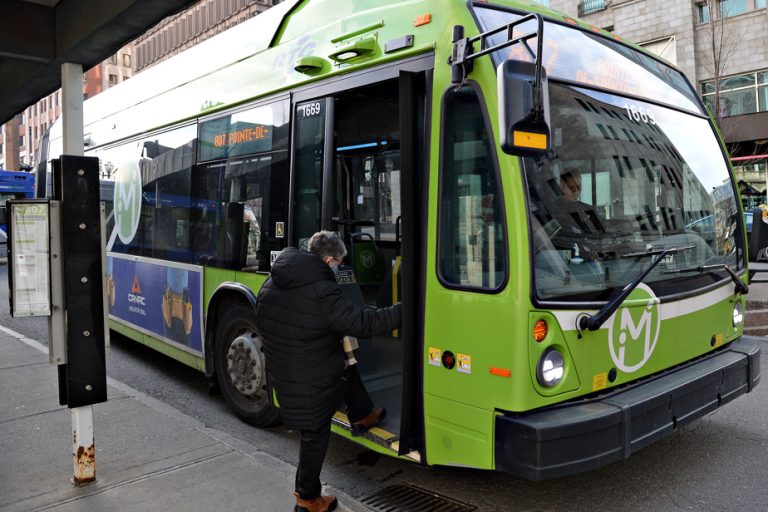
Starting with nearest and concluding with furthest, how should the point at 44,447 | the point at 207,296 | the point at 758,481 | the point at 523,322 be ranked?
the point at 523,322 < the point at 758,481 < the point at 44,447 < the point at 207,296

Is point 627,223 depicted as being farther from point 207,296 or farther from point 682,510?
point 207,296

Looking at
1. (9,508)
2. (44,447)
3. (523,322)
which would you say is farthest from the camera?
(44,447)

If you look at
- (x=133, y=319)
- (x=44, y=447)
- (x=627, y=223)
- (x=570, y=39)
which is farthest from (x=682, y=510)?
(x=133, y=319)

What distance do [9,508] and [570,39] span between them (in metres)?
4.17

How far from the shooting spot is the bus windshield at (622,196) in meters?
3.22

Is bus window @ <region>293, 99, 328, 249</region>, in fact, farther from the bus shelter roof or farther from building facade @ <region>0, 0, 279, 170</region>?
building facade @ <region>0, 0, 279, 170</region>

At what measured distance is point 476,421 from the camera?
320 cm

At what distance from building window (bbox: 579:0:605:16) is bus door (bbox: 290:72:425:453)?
23.8m

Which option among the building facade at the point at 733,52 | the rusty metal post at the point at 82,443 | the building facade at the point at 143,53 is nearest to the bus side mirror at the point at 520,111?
the rusty metal post at the point at 82,443

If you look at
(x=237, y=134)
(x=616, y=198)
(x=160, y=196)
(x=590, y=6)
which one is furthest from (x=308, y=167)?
(x=590, y=6)

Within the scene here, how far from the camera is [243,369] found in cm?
495

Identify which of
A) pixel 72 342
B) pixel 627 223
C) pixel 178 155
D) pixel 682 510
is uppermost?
pixel 178 155

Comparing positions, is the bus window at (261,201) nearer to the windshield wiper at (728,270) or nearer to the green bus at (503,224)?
the green bus at (503,224)

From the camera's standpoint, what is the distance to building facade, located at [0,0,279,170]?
194 feet
